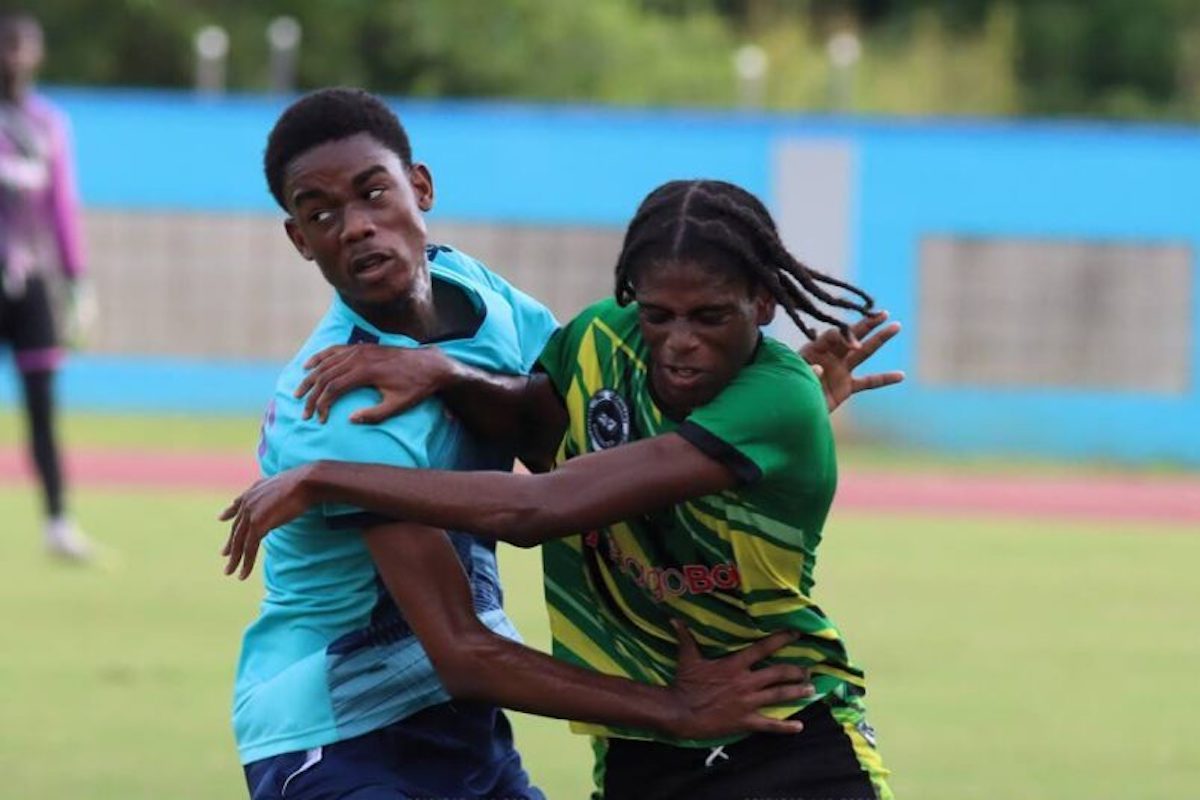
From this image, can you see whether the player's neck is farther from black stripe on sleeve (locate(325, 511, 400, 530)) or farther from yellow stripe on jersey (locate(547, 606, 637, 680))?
yellow stripe on jersey (locate(547, 606, 637, 680))

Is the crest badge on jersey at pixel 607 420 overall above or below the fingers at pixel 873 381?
above

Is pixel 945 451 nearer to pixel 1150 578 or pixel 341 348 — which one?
pixel 1150 578

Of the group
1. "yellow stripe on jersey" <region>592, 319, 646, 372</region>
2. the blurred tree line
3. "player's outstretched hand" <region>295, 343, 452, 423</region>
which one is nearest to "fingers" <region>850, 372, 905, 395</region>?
"yellow stripe on jersey" <region>592, 319, 646, 372</region>

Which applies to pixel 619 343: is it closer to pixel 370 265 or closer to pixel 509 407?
pixel 509 407

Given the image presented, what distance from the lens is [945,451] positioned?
71.8ft

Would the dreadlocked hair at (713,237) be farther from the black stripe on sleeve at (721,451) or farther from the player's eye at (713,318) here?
the black stripe on sleeve at (721,451)

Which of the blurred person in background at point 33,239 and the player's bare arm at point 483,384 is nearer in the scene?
the player's bare arm at point 483,384

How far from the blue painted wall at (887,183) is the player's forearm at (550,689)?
57.0ft

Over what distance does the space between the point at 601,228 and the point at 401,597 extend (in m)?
18.1

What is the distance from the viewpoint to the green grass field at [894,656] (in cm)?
791

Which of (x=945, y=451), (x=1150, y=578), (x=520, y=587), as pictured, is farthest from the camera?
(x=945, y=451)

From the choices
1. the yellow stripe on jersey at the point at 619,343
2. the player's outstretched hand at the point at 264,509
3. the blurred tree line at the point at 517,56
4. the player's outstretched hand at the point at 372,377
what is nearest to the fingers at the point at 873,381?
the yellow stripe on jersey at the point at 619,343

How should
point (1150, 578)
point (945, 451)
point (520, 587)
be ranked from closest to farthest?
point (520, 587)
point (1150, 578)
point (945, 451)

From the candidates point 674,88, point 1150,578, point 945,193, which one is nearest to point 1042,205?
point 945,193
